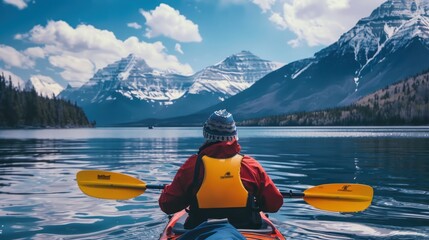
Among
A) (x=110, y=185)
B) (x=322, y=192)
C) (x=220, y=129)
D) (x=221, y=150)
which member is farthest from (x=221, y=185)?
(x=110, y=185)

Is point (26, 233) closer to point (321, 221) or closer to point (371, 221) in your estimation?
point (321, 221)

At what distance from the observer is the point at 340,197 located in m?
11.1

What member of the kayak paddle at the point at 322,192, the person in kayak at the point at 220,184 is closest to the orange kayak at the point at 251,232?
the person in kayak at the point at 220,184

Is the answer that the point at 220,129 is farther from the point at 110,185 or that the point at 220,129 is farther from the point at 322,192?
the point at 110,185

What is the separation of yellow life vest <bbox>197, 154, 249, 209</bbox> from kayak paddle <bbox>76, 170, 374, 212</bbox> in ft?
10.3

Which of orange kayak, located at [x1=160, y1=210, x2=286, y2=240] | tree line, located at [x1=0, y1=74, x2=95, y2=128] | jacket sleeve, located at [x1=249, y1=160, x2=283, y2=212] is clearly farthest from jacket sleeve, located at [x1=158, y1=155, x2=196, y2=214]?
tree line, located at [x1=0, y1=74, x2=95, y2=128]

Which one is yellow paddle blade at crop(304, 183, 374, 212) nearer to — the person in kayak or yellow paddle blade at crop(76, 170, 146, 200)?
the person in kayak

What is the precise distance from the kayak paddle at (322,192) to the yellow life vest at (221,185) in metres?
3.14

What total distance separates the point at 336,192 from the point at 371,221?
3.47m

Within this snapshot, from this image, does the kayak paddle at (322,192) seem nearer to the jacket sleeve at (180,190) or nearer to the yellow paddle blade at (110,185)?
the yellow paddle blade at (110,185)

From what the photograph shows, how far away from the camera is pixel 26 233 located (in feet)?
40.7

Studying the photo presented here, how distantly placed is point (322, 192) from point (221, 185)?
14.4 ft

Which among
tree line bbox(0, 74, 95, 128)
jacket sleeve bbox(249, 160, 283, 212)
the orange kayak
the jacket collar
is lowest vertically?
the orange kayak

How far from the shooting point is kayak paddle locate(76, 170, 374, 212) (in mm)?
11031
